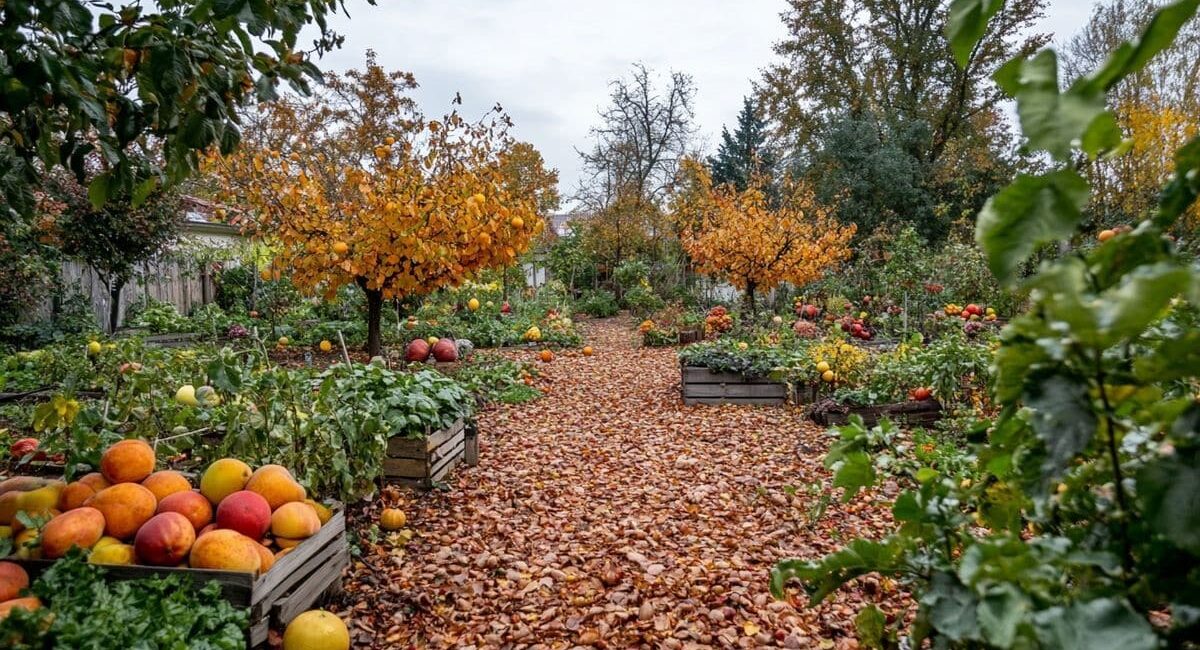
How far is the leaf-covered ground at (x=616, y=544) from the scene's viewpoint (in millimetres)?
2469

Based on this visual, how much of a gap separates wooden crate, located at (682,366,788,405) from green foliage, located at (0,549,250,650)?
483 cm

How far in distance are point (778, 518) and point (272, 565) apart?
2.48 m

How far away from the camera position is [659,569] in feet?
9.60

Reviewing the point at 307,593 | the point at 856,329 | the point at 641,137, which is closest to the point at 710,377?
the point at 856,329

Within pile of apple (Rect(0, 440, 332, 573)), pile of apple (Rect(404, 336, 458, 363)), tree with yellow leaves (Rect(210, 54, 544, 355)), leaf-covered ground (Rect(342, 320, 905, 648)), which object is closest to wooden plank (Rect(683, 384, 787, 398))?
leaf-covered ground (Rect(342, 320, 905, 648))

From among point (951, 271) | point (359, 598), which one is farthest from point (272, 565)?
point (951, 271)

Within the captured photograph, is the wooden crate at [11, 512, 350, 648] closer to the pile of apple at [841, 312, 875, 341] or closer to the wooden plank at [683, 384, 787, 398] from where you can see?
the wooden plank at [683, 384, 787, 398]

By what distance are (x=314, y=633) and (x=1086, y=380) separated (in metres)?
2.22

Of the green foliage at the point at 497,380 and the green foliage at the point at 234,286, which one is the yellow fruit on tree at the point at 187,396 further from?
the green foliage at the point at 234,286

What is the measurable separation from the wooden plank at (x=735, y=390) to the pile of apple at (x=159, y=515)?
4399 mm

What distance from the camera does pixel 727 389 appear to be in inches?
248

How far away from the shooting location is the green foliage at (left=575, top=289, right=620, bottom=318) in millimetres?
16172

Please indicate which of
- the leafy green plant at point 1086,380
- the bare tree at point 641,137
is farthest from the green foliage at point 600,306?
the leafy green plant at point 1086,380

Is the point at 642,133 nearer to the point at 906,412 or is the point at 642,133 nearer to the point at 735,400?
the point at 735,400
